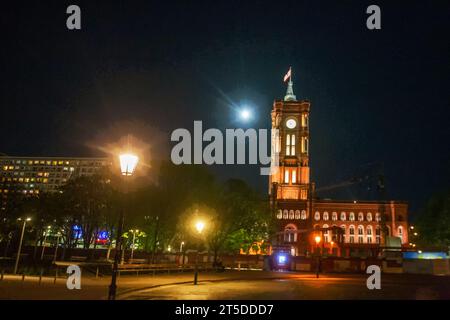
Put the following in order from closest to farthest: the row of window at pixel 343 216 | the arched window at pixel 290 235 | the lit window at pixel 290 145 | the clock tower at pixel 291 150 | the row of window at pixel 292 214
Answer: the arched window at pixel 290 235 < the row of window at pixel 292 214 < the row of window at pixel 343 216 < the clock tower at pixel 291 150 < the lit window at pixel 290 145

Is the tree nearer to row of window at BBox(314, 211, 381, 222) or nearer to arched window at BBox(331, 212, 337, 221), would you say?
row of window at BBox(314, 211, 381, 222)

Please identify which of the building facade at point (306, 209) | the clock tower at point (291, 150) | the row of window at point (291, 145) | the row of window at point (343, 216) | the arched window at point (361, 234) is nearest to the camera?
the building facade at point (306, 209)

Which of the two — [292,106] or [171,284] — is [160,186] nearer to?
[171,284]

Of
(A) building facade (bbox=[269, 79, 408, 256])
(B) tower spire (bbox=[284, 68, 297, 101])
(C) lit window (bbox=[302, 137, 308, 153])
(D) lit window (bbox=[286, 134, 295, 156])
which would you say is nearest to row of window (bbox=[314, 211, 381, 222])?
(A) building facade (bbox=[269, 79, 408, 256])

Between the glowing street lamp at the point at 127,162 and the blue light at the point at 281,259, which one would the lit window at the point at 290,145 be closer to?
the blue light at the point at 281,259

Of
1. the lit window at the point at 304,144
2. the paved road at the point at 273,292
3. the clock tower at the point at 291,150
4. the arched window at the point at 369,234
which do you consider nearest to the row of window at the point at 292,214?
the clock tower at the point at 291,150

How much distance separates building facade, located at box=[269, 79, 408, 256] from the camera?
11982 cm

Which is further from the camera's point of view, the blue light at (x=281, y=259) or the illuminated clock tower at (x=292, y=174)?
the illuminated clock tower at (x=292, y=174)

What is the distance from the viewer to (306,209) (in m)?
122

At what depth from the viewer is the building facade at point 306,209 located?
119825mm

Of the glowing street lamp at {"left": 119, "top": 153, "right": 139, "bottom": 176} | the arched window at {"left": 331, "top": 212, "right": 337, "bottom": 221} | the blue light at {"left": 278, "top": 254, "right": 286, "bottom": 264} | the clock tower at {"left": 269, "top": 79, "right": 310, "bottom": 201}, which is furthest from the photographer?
the clock tower at {"left": 269, "top": 79, "right": 310, "bottom": 201}

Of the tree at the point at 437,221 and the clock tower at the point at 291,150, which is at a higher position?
the clock tower at the point at 291,150

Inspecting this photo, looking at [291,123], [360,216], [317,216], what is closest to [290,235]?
[317,216]
